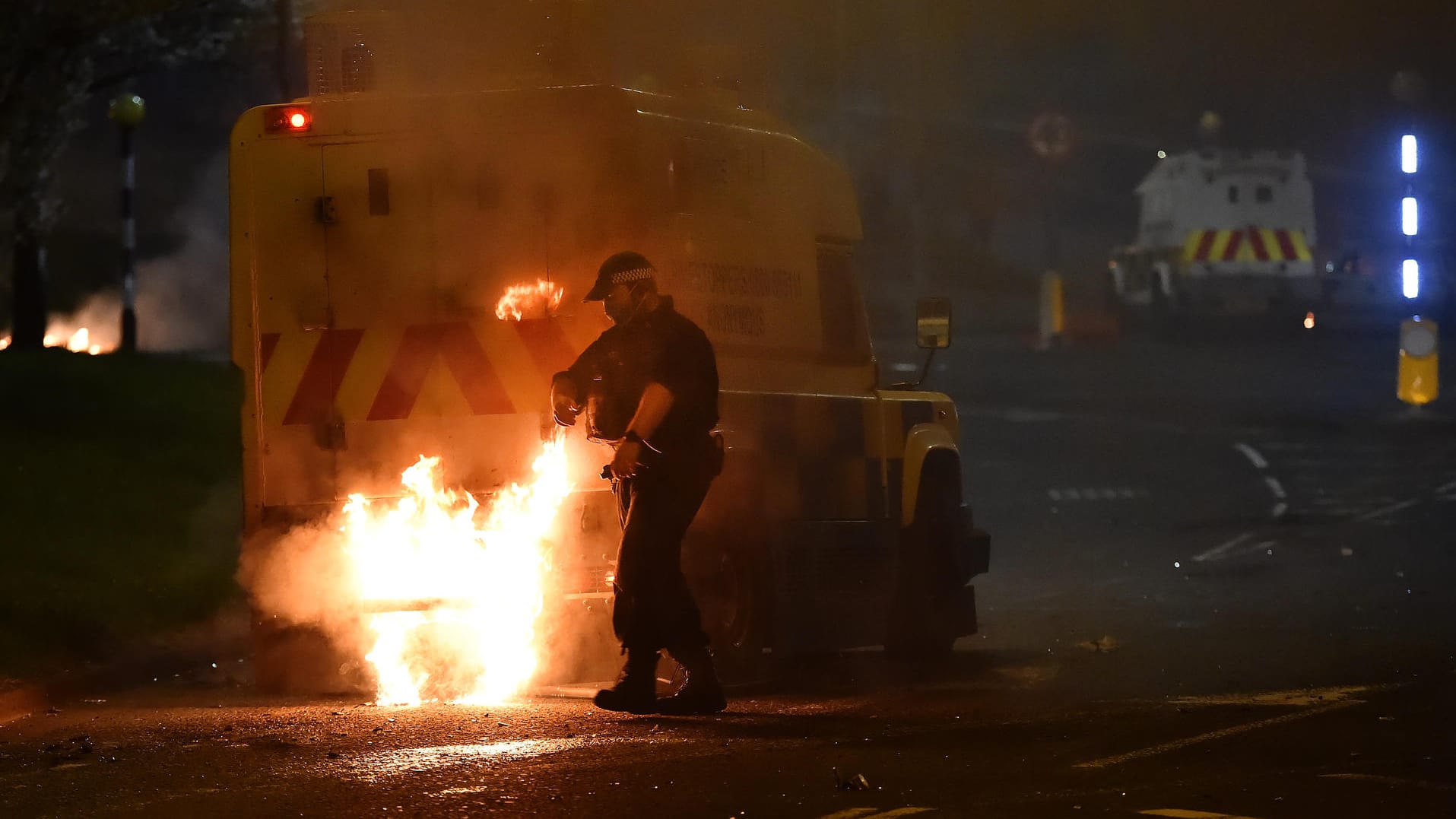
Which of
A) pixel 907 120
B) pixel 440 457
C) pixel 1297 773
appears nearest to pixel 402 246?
pixel 440 457

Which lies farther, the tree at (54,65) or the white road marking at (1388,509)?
the tree at (54,65)

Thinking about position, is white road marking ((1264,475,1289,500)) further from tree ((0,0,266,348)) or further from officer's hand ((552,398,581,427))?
officer's hand ((552,398,581,427))

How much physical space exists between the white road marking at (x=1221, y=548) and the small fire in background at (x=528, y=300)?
26.6 ft

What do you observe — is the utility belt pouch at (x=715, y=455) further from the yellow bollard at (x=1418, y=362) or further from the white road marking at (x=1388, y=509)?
the yellow bollard at (x=1418, y=362)

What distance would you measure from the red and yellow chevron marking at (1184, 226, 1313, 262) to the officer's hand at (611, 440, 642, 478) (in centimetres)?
2753

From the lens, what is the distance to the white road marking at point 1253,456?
21.3m

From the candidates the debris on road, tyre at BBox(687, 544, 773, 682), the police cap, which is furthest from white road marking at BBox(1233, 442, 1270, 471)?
the police cap

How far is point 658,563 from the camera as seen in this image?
27.3 ft

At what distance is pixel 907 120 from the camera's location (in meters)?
51.7

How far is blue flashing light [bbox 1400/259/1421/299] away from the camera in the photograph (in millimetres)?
35062

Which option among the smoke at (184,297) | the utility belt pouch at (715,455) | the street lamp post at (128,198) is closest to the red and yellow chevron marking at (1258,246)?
the street lamp post at (128,198)

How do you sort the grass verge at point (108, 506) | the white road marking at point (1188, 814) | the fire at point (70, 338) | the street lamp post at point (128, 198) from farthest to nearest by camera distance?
the fire at point (70, 338)
the street lamp post at point (128, 198)
the grass verge at point (108, 506)
the white road marking at point (1188, 814)

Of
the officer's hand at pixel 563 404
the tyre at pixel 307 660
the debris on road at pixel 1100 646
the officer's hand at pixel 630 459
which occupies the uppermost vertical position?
the officer's hand at pixel 563 404

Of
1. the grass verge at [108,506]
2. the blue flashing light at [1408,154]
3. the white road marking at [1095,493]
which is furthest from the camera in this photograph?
the blue flashing light at [1408,154]
